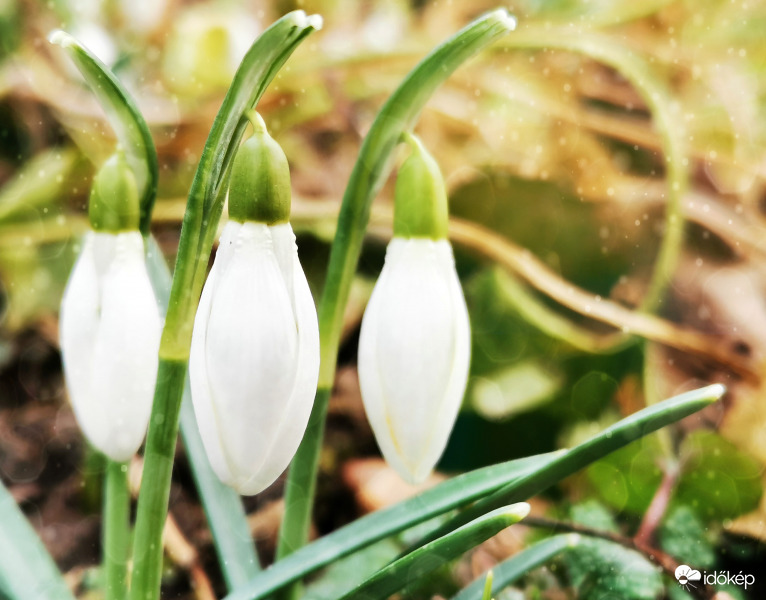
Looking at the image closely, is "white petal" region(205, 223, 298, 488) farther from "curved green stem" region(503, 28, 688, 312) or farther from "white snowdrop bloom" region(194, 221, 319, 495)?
"curved green stem" region(503, 28, 688, 312)

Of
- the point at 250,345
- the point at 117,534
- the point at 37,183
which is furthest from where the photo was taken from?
the point at 37,183

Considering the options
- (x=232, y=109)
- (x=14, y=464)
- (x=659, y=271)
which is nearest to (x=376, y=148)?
(x=232, y=109)

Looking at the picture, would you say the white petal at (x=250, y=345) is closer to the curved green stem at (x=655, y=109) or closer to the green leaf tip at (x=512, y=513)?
the green leaf tip at (x=512, y=513)

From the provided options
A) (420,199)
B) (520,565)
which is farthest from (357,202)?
(520,565)

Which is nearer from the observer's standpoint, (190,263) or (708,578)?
(190,263)

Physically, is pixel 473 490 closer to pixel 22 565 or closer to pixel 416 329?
pixel 416 329

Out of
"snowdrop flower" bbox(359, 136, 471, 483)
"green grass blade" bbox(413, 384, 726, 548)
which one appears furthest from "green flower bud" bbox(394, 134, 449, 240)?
"green grass blade" bbox(413, 384, 726, 548)
